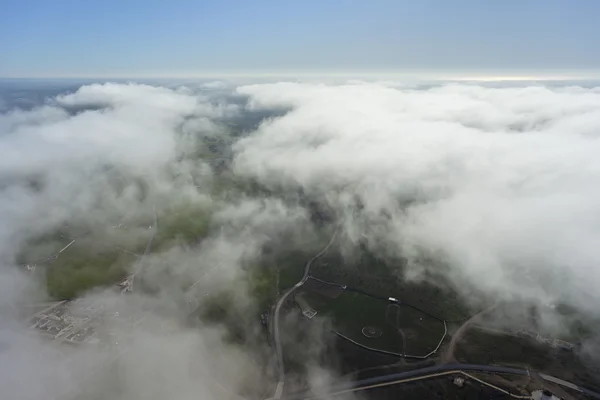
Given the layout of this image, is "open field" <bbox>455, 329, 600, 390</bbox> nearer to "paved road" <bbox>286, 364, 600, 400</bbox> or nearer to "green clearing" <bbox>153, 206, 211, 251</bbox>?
"paved road" <bbox>286, 364, 600, 400</bbox>

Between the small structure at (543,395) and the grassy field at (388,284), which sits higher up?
the grassy field at (388,284)

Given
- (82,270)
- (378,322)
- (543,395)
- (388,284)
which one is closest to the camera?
(543,395)

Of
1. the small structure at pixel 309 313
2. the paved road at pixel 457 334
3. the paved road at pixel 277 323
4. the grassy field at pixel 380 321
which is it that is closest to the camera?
the paved road at pixel 277 323

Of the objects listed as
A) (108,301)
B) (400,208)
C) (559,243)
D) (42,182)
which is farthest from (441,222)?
(42,182)

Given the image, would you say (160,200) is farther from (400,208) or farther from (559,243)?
(559,243)

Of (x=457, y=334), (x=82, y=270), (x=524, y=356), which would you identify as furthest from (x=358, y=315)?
(x=82, y=270)

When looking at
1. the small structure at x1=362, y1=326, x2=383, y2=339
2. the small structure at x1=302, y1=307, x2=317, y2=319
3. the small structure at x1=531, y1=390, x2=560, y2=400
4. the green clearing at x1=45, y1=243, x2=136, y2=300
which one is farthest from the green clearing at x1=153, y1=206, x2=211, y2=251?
the small structure at x1=531, y1=390, x2=560, y2=400

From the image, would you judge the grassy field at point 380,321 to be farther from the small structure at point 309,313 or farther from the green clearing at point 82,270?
the green clearing at point 82,270

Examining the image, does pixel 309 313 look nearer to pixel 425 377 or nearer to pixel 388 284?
pixel 388 284

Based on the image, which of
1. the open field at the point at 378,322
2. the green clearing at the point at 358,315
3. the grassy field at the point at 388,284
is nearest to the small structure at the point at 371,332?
the open field at the point at 378,322
